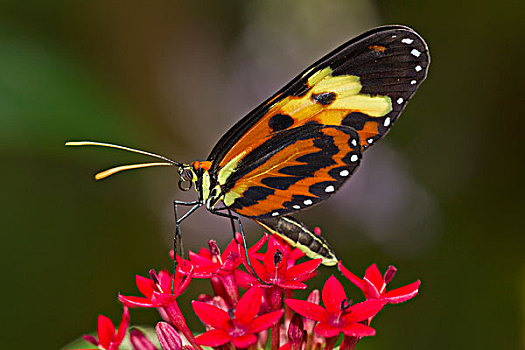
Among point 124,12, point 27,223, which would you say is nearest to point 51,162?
point 27,223

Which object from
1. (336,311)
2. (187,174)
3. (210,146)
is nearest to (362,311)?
(336,311)

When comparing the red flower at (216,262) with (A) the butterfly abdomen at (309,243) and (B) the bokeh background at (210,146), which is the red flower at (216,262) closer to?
(A) the butterfly abdomen at (309,243)

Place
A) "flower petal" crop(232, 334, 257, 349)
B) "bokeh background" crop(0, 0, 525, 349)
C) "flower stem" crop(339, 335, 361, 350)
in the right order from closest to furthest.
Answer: "flower petal" crop(232, 334, 257, 349)
"flower stem" crop(339, 335, 361, 350)
"bokeh background" crop(0, 0, 525, 349)

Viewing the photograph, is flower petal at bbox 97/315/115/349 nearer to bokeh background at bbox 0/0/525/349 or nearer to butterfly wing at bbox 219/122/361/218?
butterfly wing at bbox 219/122/361/218

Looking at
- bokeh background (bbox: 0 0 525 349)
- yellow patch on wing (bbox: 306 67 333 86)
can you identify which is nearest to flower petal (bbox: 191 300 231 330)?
yellow patch on wing (bbox: 306 67 333 86)

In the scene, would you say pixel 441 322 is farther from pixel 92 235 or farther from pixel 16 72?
pixel 16 72

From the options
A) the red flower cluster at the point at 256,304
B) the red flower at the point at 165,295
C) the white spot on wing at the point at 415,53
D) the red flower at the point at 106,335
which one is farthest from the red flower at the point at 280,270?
the white spot on wing at the point at 415,53

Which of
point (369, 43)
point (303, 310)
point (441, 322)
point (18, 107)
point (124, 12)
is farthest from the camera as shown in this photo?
point (124, 12)
